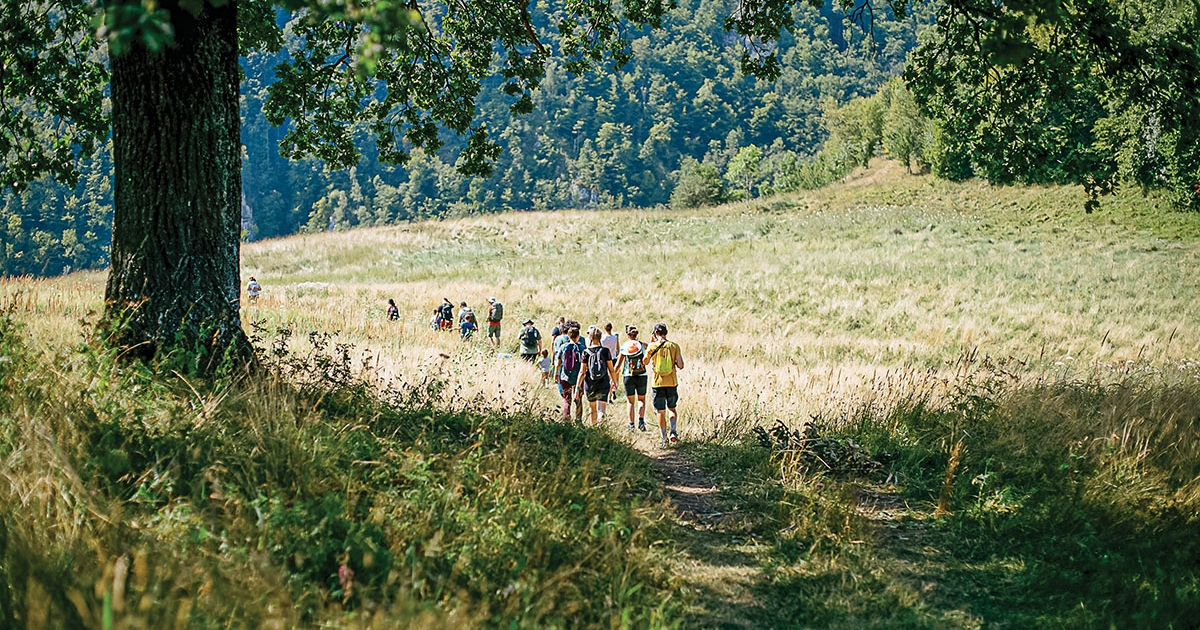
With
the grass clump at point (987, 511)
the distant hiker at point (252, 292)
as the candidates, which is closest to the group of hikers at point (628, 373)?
the grass clump at point (987, 511)

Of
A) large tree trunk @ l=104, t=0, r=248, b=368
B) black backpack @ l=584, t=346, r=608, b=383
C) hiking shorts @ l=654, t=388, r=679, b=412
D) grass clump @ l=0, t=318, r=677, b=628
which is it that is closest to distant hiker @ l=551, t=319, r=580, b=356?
black backpack @ l=584, t=346, r=608, b=383

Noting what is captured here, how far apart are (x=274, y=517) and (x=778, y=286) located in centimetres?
3030

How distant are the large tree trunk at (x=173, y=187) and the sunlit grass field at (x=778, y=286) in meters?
0.83

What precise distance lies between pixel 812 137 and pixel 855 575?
170 metres

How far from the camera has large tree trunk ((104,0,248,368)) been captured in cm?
522

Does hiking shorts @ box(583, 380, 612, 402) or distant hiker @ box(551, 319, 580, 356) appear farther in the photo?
distant hiker @ box(551, 319, 580, 356)

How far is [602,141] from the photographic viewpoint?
167 meters

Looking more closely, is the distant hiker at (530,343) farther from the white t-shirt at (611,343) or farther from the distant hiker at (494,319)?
the distant hiker at (494,319)

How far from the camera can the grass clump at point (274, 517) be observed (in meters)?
2.88

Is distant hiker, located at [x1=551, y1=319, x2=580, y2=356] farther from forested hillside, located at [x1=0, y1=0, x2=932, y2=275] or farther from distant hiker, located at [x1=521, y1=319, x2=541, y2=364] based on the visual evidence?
forested hillside, located at [x1=0, y1=0, x2=932, y2=275]

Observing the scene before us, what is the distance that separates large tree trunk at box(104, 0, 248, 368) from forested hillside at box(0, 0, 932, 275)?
13853cm

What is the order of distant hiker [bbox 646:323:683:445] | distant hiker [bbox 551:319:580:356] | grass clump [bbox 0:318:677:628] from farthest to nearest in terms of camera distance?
distant hiker [bbox 551:319:580:356], distant hiker [bbox 646:323:683:445], grass clump [bbox 0:318:677:628]

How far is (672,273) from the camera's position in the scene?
36469 mm

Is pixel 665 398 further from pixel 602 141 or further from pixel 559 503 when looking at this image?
pixel 602 141
